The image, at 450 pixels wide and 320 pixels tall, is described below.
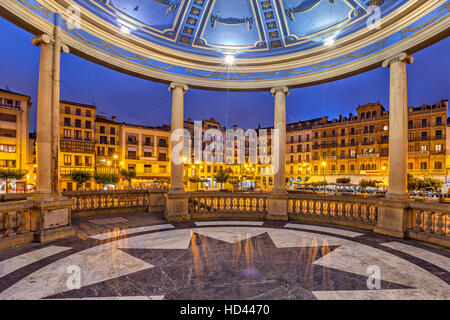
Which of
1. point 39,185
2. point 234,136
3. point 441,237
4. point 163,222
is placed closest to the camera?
point 441,237

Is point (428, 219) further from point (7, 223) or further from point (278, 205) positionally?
point (7, 223)

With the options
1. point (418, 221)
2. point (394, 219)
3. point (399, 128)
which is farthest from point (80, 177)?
point (418, 221)

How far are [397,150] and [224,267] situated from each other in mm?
5941

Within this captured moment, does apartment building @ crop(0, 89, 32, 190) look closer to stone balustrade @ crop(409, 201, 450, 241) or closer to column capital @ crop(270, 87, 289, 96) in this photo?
column capital @ crop(270, 87, 289, 96)

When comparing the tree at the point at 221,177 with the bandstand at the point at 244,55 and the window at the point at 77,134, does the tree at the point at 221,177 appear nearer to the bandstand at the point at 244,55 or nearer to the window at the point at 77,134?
the bandstand at the point at 244,55

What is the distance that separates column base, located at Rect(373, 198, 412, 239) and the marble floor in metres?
0.37

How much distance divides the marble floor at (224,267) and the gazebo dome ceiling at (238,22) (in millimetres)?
6466

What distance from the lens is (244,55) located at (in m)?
→ 8.97

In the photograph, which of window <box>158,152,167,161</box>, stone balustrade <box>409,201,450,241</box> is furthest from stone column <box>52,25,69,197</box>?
window <box>158,152,167,161</box>

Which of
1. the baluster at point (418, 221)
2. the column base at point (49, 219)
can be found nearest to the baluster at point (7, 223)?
the column base at point (49, 219)

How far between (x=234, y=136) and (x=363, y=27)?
156ft

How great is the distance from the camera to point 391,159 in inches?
260
